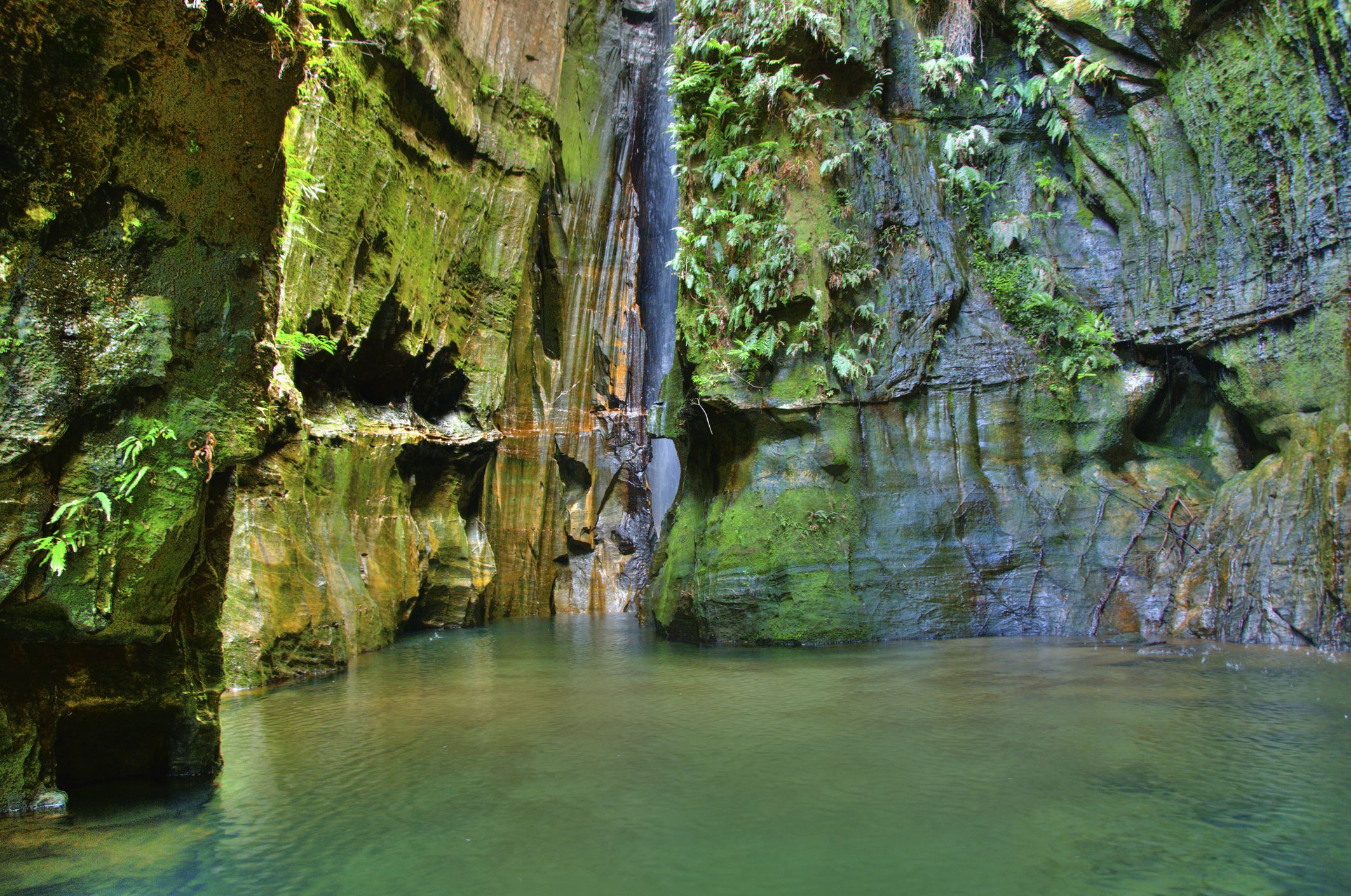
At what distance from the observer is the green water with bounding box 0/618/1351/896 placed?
9.33 ft

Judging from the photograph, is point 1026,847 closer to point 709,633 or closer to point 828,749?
point 828,749

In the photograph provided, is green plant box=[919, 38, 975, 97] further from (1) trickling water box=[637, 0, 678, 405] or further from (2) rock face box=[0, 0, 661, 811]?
(1) trickling water box=[637, 0, 678, 405]

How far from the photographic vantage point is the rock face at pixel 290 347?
3111mm

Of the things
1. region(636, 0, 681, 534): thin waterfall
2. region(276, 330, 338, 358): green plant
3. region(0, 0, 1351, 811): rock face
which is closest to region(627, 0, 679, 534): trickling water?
region(636, 0, 681, 534): thin waterfall

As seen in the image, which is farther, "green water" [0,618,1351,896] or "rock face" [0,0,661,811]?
"rock face" [0,0,661,811]

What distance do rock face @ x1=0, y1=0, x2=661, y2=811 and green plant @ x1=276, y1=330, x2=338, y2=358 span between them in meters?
0.05

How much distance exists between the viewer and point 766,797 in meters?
3.68

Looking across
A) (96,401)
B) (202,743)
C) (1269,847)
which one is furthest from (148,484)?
(1269,847)

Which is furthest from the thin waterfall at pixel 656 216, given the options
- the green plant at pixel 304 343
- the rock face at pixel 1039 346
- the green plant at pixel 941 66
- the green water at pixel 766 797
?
the green water at pixel 766 797

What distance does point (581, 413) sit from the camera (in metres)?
19.3

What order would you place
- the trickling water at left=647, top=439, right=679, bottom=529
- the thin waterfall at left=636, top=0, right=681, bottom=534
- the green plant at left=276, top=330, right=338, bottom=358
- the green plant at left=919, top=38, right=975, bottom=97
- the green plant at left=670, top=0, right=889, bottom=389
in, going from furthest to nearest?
the thin waterfall at left=636, top=0, right=681, bottom=534 → the trickling water at left=647, top=439, right=679, bottom=529 → the green plant at left=919, top=38, right=975, bottom=97 → the green plant at left=670, top=0, right=889, bottom=389 → the green plant at left=276, top=330, right=338, bottom=358

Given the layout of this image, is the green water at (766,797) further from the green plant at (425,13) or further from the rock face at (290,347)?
the green plant at (425,13)

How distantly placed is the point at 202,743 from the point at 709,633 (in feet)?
21.4

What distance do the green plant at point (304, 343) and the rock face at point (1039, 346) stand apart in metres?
4.77
